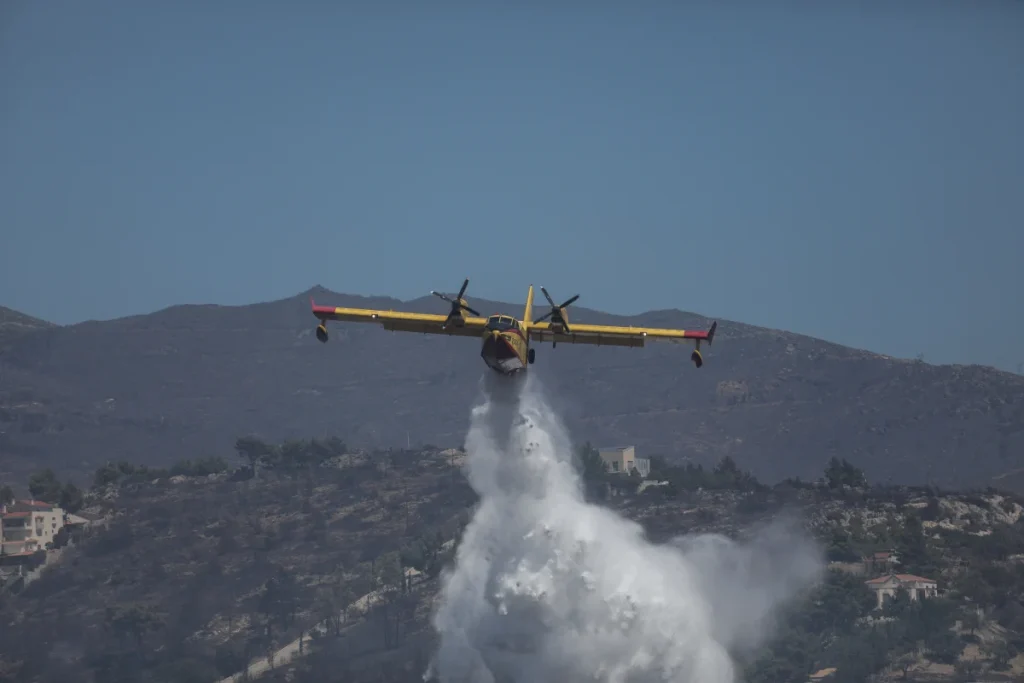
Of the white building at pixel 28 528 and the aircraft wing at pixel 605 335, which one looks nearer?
the aircraft wing at pixel 605 335

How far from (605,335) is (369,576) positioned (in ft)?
194

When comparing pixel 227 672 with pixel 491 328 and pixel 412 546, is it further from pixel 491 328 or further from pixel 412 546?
pixel 491 328

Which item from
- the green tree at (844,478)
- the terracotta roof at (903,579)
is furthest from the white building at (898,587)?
the green tree at (844,478)

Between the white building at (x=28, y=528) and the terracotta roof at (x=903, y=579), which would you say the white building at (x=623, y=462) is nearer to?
Result: the terracotta roof at (x=903, y=579)

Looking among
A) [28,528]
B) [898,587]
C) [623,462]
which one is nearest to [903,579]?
[898,587]

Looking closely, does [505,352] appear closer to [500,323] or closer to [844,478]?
[500,323]

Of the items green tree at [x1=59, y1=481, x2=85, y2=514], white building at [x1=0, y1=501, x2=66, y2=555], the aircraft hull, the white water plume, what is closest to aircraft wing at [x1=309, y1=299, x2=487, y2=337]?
the aircraft hull

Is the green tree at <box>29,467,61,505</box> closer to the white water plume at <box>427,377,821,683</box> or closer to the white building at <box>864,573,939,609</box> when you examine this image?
the white building at <box>864,573,939,609</box>

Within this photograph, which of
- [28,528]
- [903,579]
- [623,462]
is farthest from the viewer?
[623,462]

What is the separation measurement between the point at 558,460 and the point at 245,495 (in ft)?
258

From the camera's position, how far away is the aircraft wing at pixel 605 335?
220 feet

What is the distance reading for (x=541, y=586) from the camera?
74.1 meters

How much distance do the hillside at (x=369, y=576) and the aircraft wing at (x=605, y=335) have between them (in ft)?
108

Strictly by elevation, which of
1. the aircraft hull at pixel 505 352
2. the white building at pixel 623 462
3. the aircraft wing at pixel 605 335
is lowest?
the white building at pixel 623 462
